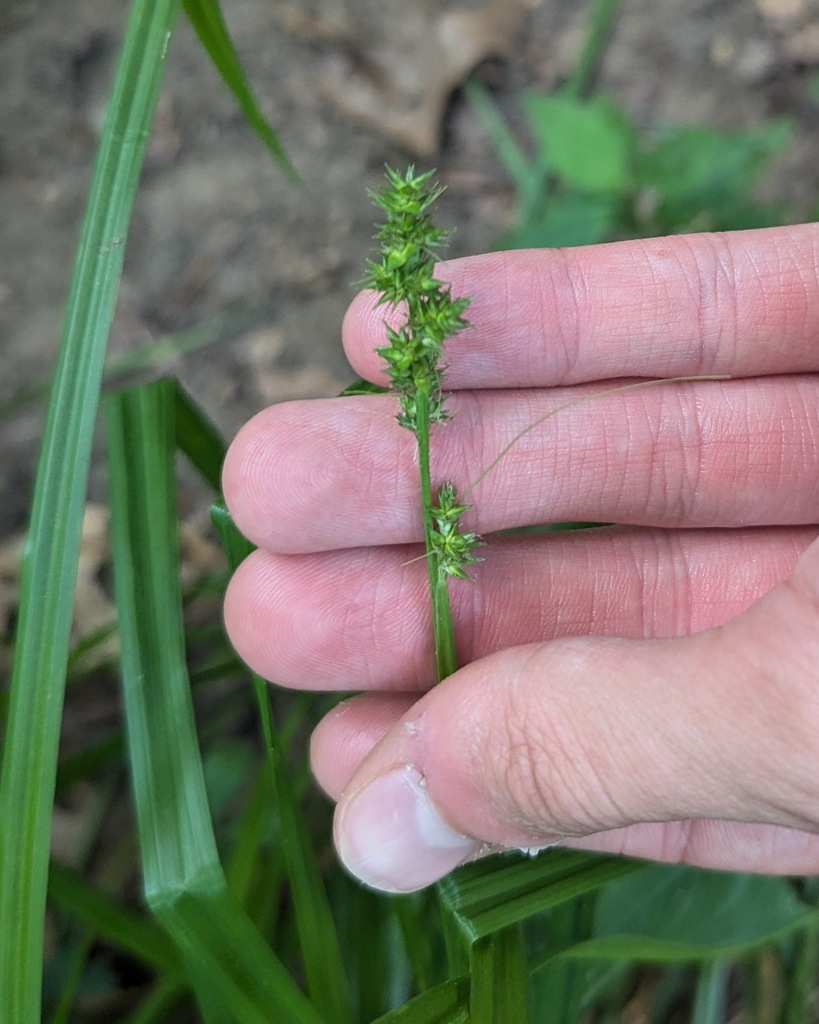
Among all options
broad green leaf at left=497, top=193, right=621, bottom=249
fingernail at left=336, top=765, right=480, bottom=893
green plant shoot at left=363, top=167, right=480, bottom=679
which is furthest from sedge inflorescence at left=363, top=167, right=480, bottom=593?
broad green leaf at left=497, top=193, right=621, bottom=249

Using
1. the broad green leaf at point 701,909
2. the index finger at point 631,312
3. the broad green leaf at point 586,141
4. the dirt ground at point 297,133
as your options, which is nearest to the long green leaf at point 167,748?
the index finger at point 631,312

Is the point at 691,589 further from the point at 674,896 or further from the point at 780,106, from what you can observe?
the point at 780,106

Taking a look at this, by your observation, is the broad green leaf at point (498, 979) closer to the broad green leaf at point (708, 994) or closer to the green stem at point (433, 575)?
the green stem at point (433, 575)

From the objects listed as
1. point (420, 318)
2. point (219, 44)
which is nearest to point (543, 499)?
point (420, 318)

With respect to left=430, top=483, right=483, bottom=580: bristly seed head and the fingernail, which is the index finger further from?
the fingernail

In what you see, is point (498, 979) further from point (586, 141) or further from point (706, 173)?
point (586, 141)
